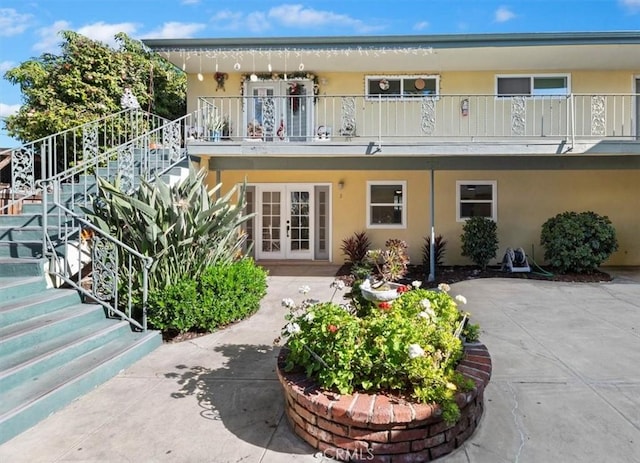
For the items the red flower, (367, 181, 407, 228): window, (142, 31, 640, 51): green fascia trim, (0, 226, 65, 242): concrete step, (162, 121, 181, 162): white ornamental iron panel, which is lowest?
the red flower

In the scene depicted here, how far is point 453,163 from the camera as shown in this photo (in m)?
10.0

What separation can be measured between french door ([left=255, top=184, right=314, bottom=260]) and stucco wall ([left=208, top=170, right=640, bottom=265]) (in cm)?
80

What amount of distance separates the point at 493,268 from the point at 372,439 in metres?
9.57

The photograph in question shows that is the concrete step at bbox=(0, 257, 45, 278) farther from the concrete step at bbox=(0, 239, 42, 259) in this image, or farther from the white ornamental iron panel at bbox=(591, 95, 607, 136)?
the white ornamental iron panel at bbox=(591, 95, 607, 136)

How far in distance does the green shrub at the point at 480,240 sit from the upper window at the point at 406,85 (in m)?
3.87

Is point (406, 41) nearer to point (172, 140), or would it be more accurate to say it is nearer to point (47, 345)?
point (172, 140)

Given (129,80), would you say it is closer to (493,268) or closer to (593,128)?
(493,268)

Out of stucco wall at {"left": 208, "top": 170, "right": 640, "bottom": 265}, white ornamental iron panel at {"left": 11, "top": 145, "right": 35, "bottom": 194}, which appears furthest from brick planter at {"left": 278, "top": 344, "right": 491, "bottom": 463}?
stucco wall at {"left": 208, "top": 170, "right": 640, "bottom": 265}

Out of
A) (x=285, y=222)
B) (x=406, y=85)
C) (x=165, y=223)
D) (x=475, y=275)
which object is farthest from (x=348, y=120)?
(x=165, y=223)

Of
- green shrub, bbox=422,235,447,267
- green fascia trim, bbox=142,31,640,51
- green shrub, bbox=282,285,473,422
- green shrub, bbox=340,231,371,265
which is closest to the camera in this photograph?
green shrub, bbox=282,285,473,422

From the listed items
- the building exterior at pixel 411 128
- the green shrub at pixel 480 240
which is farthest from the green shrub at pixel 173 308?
the green shrub at pixel 480 240

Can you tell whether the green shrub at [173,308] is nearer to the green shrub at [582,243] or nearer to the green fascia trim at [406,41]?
the green fascia trim at [406,41]

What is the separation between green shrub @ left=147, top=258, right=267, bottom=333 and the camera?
5.57 metres

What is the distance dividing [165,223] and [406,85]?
27.7 feet
